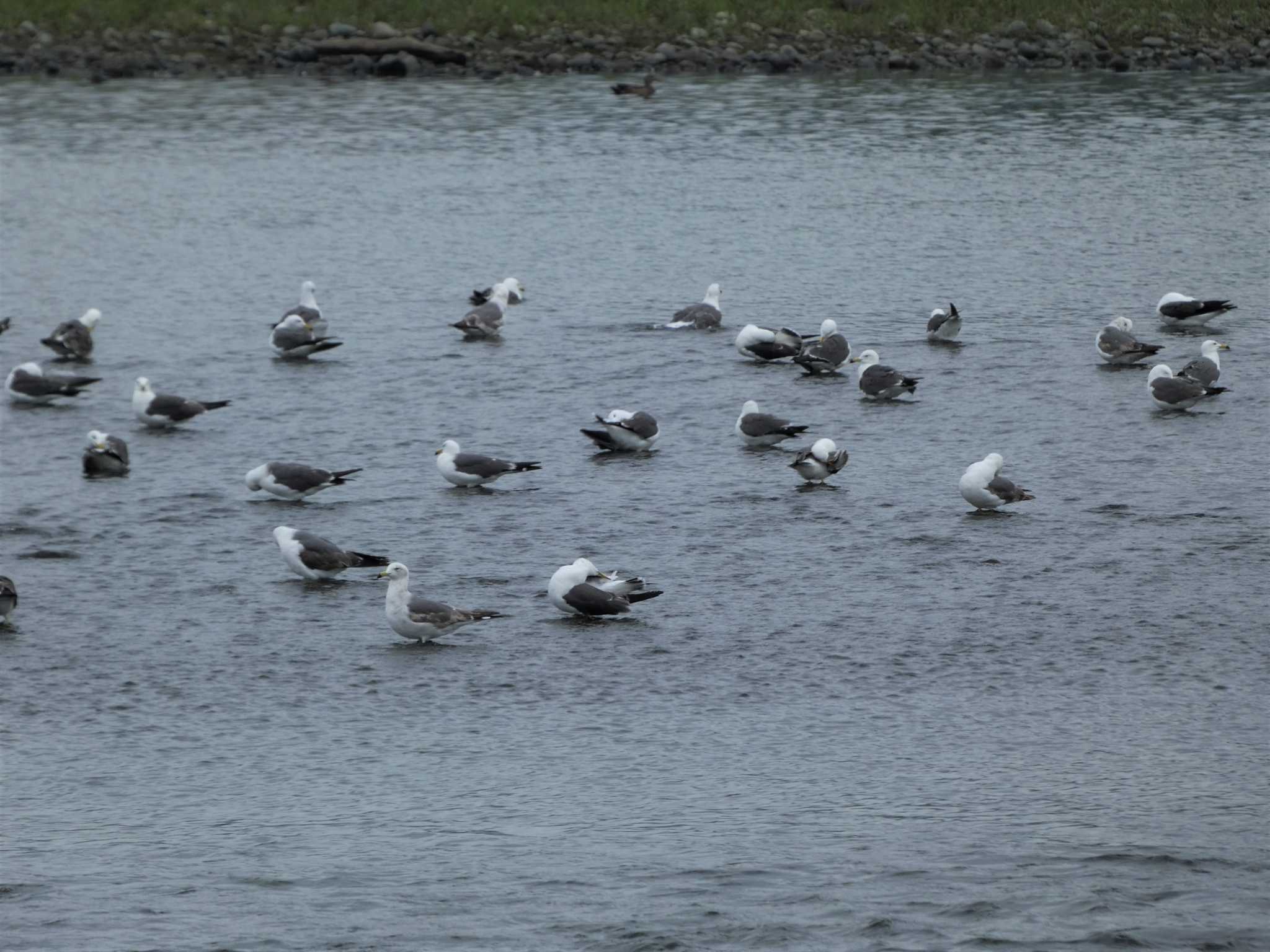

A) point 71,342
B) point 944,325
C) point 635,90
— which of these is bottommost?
point 71,342

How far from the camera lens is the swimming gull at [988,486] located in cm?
2102

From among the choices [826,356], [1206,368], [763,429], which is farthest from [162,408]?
[1206,368]

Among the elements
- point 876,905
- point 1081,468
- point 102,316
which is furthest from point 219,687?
point 102,316

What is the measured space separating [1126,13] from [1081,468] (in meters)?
48.9

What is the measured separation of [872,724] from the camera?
15156mm

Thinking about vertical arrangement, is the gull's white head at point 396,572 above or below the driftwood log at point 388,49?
below

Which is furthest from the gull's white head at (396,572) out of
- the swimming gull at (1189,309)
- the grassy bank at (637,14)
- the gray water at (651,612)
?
the grassy bank at (637,14)

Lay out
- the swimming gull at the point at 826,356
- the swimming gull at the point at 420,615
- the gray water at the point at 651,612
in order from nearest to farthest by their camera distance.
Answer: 1. the gray water at the point at 651,612
2. the swimming gull at the point at 420,615
3. the swimming gull at the point at 826,356

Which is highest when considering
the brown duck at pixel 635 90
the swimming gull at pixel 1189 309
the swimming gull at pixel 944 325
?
the brown duck at pixel 635 90

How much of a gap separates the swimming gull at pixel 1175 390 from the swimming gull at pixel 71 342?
16.3m

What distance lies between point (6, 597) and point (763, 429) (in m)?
A: 9.84

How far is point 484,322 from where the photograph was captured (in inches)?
1217

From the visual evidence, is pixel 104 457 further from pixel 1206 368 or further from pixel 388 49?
pixel 388 49

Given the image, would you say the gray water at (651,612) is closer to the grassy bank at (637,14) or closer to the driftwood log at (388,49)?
the driftwood log at (388,49)
